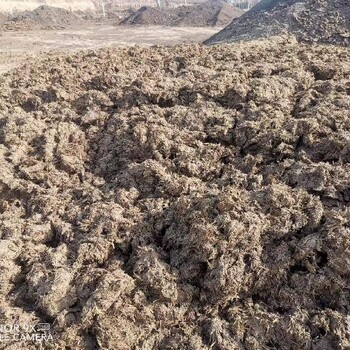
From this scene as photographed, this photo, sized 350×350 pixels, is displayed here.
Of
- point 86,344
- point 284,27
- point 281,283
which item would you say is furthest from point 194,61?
point 284,27

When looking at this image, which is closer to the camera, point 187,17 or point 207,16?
point 187,17

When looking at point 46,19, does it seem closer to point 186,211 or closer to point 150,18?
point 150,18

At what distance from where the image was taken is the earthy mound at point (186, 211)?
306 cm

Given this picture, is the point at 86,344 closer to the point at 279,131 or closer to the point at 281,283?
the point at 281,283

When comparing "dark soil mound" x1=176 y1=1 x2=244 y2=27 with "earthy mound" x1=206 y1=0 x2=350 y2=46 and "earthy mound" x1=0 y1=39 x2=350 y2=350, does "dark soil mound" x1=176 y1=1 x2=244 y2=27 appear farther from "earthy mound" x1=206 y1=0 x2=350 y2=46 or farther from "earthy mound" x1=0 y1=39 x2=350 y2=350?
"earthy mound" x1=0 y1=39 x2=350 y2=350

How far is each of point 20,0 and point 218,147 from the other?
Result: 44.1 meters

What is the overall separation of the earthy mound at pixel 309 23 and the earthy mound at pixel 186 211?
20.6 ft

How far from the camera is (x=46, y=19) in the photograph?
34.6 m

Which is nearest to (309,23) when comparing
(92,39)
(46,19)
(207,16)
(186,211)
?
(186,211)

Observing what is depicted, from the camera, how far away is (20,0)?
3978cm

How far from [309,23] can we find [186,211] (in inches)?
436

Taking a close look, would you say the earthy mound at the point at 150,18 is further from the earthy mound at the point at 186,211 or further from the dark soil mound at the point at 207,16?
the earthy mound at the point at 186,211

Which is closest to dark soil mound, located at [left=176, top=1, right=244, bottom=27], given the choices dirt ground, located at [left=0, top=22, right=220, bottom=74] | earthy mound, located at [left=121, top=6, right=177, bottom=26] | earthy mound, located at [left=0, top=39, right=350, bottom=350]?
earthy mound, located at [left=121, top=6, right=177, bottom=26]

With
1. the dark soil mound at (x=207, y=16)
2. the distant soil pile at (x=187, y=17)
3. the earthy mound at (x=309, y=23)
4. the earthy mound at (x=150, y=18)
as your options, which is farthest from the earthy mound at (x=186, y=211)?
the earthy mound at (x=150, y=18)
